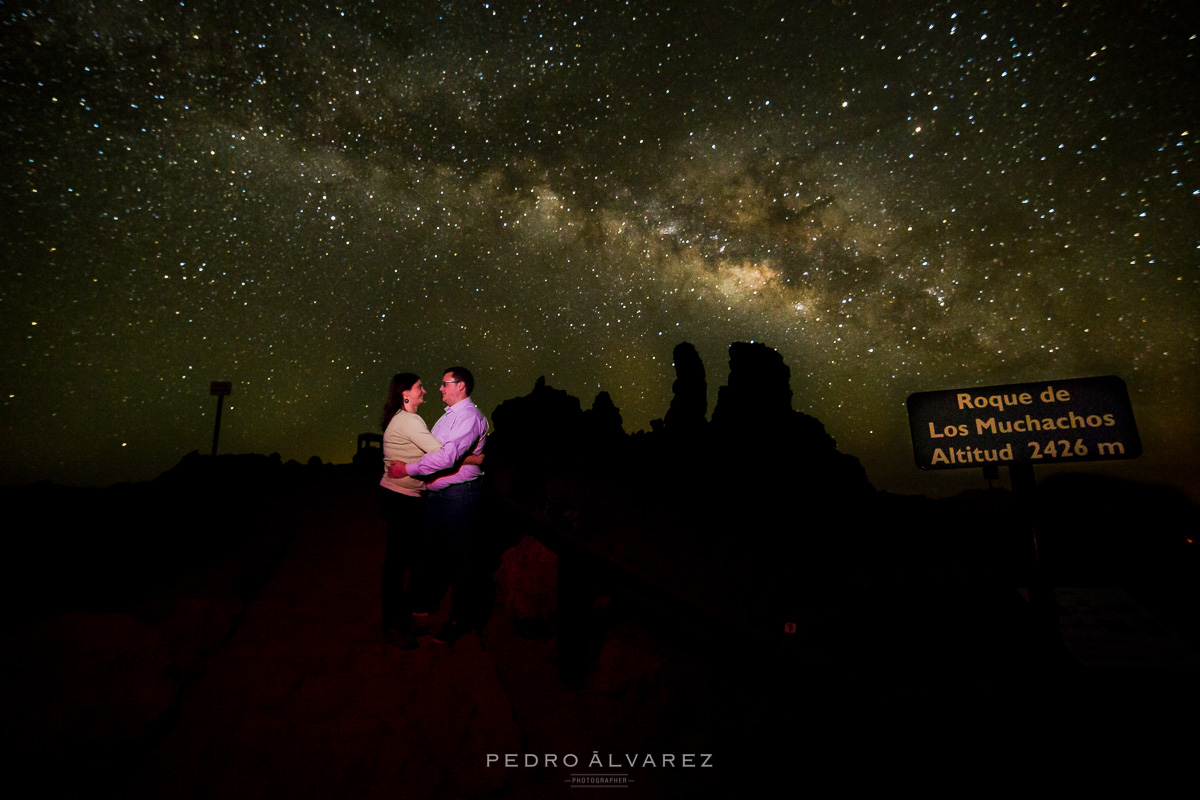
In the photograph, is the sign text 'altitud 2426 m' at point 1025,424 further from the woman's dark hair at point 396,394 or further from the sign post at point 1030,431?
the woman's dark hair at point 396,394

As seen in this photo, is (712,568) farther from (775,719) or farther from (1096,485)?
(1096,485)

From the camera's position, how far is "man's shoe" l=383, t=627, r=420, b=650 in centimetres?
384

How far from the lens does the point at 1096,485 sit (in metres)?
58.9

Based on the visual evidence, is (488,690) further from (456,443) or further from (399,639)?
(456,443)

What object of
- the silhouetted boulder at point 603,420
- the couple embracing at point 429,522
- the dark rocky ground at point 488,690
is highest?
the silhouetted boulder at point 603,420

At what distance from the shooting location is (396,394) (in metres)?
4.25

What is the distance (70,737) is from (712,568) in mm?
6582

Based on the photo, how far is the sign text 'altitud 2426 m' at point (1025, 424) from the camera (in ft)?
10.6

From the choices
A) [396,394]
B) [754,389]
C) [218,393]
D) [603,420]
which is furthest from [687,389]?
[396,394]

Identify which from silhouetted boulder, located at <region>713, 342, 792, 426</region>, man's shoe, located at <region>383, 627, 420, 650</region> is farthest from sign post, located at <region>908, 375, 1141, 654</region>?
silhouetted boulder, located at <region>713, 342, 792, 426</region>

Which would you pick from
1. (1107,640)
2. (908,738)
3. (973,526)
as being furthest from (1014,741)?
(973,526)

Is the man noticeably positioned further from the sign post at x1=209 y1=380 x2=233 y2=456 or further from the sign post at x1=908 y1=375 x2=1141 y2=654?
the sign post at x1=209 y1=380 x2=233 y2=456

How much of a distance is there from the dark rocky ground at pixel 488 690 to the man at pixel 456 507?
360 mm

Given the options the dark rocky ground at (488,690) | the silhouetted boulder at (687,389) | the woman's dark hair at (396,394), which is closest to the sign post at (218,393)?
the dark rocky ground at (488,690)
